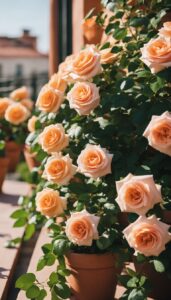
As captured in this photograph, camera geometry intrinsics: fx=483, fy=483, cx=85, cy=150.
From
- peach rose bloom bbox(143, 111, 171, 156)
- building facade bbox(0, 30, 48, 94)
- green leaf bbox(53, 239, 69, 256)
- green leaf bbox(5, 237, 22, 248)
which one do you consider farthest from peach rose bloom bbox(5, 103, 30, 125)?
building facade bbox(0, 30, 48, 94)

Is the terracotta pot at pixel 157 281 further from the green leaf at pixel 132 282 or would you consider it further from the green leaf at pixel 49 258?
the green leaf at pixel 49 258

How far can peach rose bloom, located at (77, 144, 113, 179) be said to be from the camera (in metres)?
2.04

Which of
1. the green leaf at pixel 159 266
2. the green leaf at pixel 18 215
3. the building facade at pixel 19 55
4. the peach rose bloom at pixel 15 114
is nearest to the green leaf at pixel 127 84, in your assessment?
the green leaf at pixel 159 266

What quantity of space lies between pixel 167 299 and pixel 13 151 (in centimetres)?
306

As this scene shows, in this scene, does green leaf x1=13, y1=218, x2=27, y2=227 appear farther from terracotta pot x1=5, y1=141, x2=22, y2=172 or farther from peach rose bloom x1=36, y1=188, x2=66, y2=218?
terracotta pot x1=5, y1=141, x2=22, y2=172

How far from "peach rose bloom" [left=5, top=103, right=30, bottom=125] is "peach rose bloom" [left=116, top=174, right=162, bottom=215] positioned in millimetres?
1921

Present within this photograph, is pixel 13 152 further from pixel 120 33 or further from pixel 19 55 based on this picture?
pixel 19 55

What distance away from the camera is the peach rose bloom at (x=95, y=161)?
204 centimetres

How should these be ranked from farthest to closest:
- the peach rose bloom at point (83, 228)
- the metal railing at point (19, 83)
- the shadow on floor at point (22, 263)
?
1. the metal railing at point (19, 83)
2. the shadow on floor at point (22, 263)
3. the peach rose bloom at point (83, 228)

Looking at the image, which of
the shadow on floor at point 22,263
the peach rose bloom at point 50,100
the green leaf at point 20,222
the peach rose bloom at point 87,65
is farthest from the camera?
the green leaf at point 20,222

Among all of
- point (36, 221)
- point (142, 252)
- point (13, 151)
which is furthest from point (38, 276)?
point (13, 151)

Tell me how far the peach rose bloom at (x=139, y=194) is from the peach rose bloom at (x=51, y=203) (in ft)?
1.61

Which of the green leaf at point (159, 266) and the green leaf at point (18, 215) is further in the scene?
the green leaf at point (18, 215)

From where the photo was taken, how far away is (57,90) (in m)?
2.52
